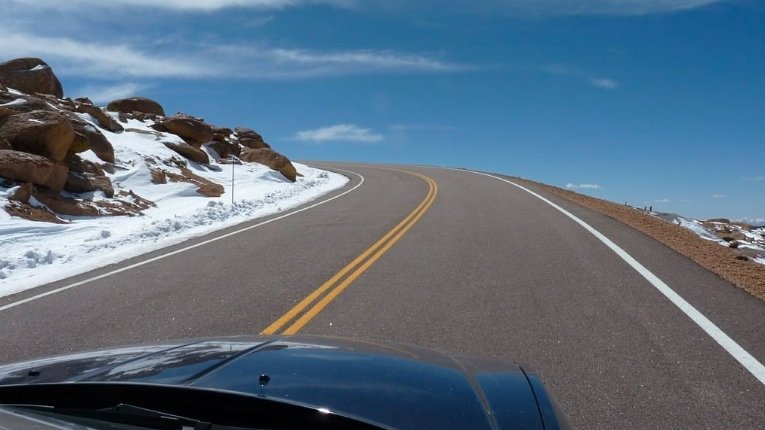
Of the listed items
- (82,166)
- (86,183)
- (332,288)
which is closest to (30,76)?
(82,166)

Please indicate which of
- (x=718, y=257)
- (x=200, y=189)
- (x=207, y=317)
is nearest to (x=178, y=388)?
(x=207, y=317)

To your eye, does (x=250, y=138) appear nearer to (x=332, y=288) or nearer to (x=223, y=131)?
(x=223, y=131)

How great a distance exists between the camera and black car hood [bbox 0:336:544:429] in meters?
2.55

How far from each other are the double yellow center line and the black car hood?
12.1 feet

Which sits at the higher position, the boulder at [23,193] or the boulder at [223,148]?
the boulder at [223,148]

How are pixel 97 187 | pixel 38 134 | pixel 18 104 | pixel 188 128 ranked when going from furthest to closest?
pixel 188 128, pixel 18 104, pixel 97 187, pixel 38 134

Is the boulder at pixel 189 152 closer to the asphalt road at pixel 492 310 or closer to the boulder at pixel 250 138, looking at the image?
the boulder at pixel 250 138

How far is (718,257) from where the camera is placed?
1347cm

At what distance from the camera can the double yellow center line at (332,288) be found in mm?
7656

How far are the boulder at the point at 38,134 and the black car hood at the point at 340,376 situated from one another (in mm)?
17168

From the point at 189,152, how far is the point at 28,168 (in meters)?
13.7

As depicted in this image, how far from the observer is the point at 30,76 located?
32000 mm

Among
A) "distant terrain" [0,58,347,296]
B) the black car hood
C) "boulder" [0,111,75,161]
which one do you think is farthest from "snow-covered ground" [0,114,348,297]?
the black car hood

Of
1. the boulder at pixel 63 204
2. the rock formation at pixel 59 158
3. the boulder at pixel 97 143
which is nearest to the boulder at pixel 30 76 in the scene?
the rock formation at pixel 59 158
